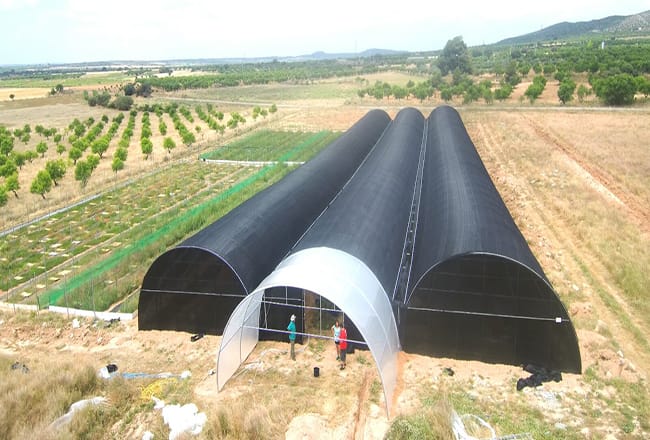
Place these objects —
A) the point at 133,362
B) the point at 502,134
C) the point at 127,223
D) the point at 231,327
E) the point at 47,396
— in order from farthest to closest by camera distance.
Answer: the point at 502,134
the point at 127,223
the point at 133,362
the point at 231,327
the point at 47,396

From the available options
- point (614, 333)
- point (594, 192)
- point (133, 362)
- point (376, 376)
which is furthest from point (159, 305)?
point (594, 192)

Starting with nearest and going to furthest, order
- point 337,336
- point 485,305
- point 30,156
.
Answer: point 485,305
point 337,336
point 30,156

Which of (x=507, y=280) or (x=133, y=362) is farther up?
(x=507, y=280)

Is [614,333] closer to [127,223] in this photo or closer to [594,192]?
[594,192]

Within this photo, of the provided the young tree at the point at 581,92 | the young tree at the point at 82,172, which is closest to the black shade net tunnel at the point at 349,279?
the young tree at the point at 82,172

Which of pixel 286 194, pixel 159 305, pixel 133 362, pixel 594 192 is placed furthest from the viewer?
pixel 594 192

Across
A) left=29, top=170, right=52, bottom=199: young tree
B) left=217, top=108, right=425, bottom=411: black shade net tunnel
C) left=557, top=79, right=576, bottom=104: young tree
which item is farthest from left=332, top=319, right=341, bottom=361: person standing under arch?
left=557, top=79, right=576, bottom=104: young tree

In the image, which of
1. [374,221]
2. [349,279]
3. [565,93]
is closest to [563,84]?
[565,93]

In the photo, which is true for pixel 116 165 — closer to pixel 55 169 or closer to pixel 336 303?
pixel 55 169

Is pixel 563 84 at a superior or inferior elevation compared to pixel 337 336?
superior
